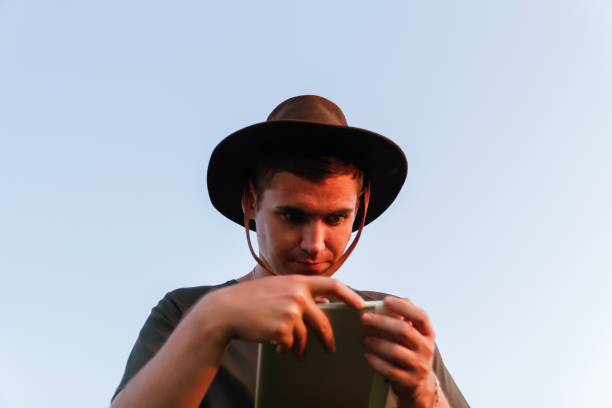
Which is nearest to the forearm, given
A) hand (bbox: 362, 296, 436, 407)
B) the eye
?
hand (bbox: 362, 296, 436, 407)

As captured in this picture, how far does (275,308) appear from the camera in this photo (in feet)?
5.73

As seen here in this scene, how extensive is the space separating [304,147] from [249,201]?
0.47 meters

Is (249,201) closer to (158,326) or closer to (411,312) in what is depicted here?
(158,326)

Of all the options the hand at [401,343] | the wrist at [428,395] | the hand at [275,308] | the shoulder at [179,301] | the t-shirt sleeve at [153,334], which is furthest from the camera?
the shoulder at [179,301]

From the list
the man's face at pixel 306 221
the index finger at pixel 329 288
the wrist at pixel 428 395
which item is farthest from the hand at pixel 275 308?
the man's face at pixel 306 221

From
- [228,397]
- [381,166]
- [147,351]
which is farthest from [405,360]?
[381,166]

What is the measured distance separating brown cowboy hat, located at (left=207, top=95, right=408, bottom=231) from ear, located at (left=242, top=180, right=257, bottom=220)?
2.5 inches

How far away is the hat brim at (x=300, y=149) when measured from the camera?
9.58 ft

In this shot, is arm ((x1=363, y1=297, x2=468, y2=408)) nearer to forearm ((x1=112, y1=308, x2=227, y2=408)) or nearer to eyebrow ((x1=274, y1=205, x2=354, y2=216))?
forearm ((x1=112, y1=308, x2=227, y2=408))

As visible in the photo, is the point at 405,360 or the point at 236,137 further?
the point at 236,137

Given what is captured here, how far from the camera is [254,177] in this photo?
3.14 metres

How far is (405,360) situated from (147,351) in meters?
1.18

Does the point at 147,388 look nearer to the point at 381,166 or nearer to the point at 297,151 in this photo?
the point at 297,151

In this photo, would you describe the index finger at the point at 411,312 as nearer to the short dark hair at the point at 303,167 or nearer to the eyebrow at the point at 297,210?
the eyebrow at the point at 297,210
